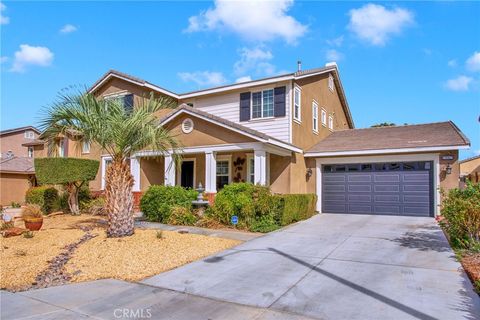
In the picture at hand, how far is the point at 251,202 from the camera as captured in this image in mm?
11875

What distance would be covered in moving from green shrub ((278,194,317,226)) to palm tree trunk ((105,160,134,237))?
5.37 m

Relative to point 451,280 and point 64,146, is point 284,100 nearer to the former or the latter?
point 451,280

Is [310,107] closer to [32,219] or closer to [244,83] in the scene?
[244,83]

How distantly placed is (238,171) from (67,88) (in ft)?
31.9

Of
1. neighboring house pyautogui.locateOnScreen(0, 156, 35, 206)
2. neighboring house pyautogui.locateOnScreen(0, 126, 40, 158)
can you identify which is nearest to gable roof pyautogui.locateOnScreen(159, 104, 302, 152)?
neighboring house pyautogui.locateOnScreen(0, 156, 35, 206)

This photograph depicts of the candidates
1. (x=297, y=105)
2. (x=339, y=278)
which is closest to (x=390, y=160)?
(x=297, y=105)

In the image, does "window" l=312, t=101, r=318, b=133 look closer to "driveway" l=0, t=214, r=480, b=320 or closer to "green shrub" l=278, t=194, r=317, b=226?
"green shrub" l=278, t=194, r=317, b=226

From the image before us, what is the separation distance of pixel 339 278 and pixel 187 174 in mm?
13441

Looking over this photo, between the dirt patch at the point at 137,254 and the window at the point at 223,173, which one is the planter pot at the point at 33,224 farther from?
the window at the point at 223,173

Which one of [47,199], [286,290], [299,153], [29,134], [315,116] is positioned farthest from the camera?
[29,134]

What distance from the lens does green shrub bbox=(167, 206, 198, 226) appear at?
12.6 meters

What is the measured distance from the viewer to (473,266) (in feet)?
22.4

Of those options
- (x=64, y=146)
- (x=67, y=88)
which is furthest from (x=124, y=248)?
(x=64, y=146)

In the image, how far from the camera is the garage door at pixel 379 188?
15.2m
